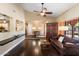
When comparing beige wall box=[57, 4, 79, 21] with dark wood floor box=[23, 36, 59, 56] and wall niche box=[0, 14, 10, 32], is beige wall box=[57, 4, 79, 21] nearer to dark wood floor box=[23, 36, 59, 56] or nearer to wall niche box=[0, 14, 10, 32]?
dark wood floor box=[23, 36, 59, 56]

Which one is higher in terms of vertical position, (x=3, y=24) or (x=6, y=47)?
(x=3, y=24)

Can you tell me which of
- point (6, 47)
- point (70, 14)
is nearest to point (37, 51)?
point (6, 47)

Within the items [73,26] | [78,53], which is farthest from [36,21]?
[78,53]

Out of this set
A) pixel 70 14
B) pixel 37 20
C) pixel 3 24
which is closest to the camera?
pixel 3 24

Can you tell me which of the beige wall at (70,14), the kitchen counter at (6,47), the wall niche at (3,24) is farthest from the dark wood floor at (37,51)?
the beige wall at (70,14)

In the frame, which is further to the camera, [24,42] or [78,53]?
[24,42]

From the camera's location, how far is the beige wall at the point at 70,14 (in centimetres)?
400

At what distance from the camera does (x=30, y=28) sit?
4676mm

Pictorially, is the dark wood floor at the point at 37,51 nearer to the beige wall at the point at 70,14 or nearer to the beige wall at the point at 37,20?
the beige wall at the point at 37,20

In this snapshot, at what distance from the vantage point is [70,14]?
4.26m

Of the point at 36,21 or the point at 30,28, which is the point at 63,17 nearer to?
the point at 36,21

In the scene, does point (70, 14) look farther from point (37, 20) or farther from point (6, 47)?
point (6, 47)

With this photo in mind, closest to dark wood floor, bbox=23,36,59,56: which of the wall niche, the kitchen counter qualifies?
the kitchen counter

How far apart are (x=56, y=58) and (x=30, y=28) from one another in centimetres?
166
